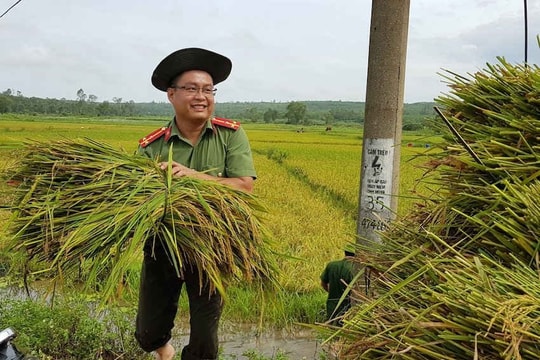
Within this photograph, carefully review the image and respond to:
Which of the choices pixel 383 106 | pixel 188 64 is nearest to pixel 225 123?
pixel 188 64

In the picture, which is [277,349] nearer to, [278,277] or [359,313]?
[278,277]

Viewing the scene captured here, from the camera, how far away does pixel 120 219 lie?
2.25 m

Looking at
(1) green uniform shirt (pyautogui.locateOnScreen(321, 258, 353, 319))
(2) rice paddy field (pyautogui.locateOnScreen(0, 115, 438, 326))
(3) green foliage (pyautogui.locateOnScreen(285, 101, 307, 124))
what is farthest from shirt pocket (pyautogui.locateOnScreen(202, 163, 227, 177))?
(3) green foliage (pyautogui.locateOnScreen(285, 101, 307, 124))

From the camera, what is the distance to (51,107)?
172 ft

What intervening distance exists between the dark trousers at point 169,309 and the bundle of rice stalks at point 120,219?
A: 45 cm

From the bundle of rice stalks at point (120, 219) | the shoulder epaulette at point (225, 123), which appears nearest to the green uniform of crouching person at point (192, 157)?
the shoulder epaulette at point (225, 123)

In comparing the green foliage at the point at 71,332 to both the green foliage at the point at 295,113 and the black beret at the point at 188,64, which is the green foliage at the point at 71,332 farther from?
the green foliage at the point at 295,113

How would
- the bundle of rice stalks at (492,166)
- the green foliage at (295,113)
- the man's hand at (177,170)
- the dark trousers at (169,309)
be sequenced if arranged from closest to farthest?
the bundle of rice stalks at (492,166) → the man's hand at (177,170) → the dark trousers at (169,309) → the green foliage at (295,113)

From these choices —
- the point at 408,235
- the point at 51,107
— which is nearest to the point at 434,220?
the point at 408,235

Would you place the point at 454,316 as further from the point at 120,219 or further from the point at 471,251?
the point at 120,219

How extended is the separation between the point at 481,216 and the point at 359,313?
43 centimetres

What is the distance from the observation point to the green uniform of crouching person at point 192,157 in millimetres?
2967

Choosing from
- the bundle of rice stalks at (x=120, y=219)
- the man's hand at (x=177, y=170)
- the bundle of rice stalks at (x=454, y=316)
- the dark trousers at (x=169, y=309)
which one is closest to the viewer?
the bundle of rice stalks at (x=454, y=316)

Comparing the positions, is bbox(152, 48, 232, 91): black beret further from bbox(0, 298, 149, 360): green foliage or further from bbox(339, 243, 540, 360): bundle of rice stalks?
bbox(339, 243, 540, 360): bundle of rice stalks
